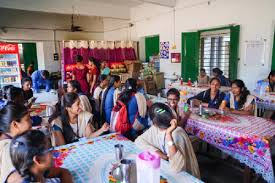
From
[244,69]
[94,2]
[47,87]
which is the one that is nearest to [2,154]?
[47,87]

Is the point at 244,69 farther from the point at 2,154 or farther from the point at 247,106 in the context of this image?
→ the point at 2,154

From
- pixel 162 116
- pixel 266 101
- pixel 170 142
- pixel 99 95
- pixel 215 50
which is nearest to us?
pixel 170 142

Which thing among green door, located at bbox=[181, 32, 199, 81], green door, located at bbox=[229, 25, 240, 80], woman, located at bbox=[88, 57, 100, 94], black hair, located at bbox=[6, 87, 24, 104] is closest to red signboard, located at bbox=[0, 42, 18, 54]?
woman, located at bbox=[88, 57, 100, 94]

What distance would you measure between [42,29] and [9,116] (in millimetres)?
7873

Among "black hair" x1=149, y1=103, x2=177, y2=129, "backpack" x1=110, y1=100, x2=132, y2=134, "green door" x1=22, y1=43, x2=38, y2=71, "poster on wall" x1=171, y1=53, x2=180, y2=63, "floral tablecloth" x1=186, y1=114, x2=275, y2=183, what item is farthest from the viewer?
"green door" x1=22, y1=43, x2=38, y2=71

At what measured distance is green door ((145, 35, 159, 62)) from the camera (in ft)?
25.1

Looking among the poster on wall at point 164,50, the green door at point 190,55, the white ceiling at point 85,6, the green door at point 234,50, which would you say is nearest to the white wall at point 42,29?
the white ceiling at point 85,6

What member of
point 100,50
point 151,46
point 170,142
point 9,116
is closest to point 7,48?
point 100,50

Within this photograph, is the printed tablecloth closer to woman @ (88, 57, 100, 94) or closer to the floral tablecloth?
the floral tablecloth

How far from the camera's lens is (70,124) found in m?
2.17

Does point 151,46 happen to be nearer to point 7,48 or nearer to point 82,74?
point 82,74

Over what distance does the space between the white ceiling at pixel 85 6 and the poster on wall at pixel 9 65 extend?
161 centimetres

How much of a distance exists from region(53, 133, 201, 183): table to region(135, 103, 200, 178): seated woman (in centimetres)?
8

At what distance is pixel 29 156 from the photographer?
1012mm
